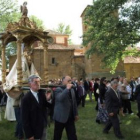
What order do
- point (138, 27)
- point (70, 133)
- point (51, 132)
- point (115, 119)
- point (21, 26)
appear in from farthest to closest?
point (138, 27) → point (21, 26) → point (51, 132) → point (115, 119) → point (70, 133)

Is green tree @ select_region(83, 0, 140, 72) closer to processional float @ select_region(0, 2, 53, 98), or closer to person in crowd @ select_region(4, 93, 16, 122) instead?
processional float @ select_region(0, 2, 53, 98)

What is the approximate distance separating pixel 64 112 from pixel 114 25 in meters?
14.5

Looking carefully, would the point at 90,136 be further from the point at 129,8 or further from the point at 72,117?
the point at 129,8

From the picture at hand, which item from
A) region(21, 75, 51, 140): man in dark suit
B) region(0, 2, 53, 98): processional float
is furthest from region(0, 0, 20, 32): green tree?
region(21, 75, 51, 140): man in dark suit

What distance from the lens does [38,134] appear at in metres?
4.29

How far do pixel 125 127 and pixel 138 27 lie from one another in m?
11.9

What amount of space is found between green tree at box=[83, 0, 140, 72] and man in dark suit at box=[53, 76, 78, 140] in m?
14.3

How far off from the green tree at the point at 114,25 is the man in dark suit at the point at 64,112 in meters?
14.3

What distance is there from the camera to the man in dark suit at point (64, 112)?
17.5 feet

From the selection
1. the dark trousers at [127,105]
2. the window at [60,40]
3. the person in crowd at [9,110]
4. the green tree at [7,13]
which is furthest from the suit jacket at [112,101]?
the window at [60,40]

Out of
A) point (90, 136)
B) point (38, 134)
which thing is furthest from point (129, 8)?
point (38, 134)

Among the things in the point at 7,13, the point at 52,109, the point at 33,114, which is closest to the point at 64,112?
the point at 52,109

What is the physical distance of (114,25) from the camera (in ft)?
61.2

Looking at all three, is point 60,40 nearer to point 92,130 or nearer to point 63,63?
point 63,63
